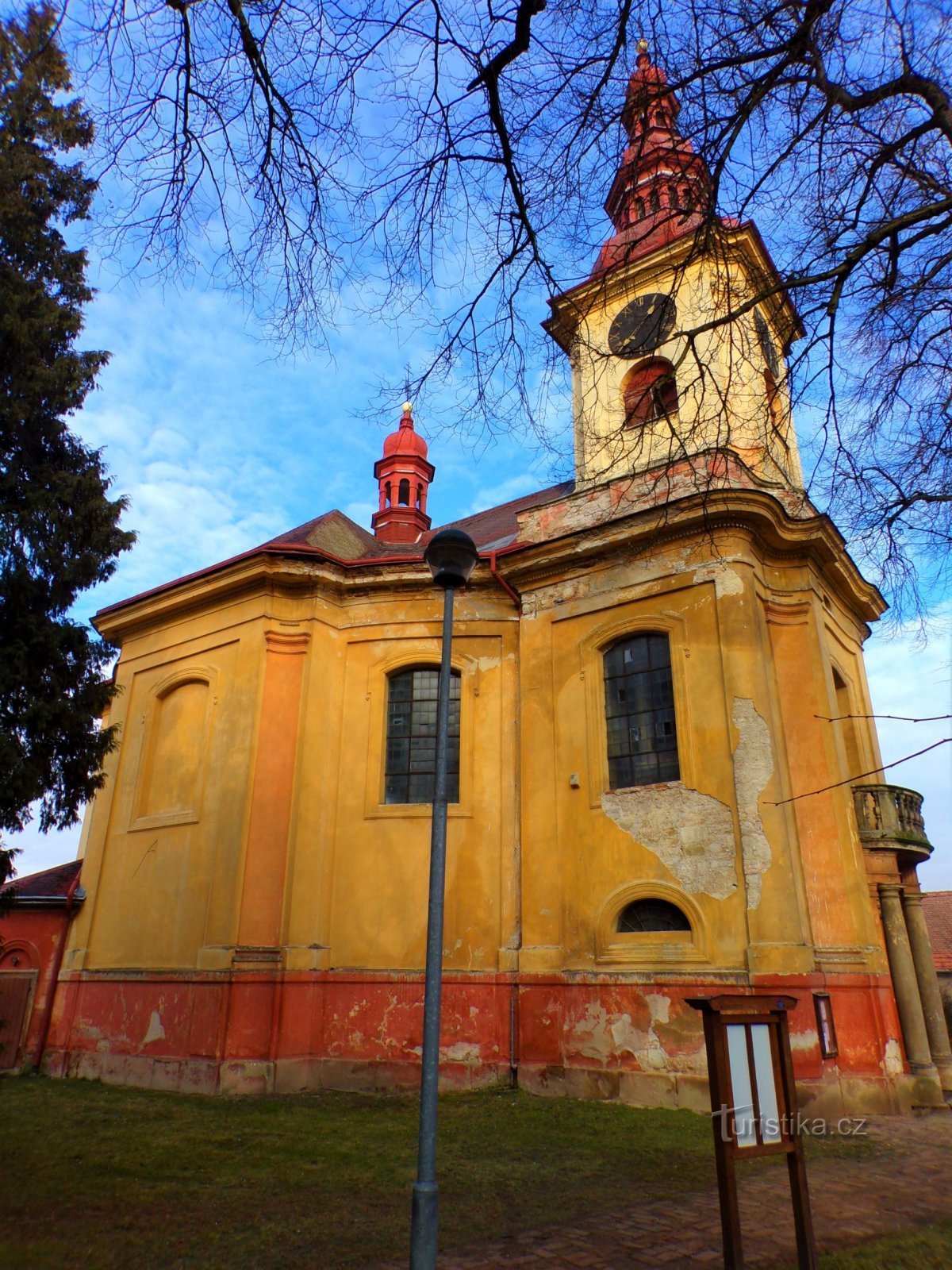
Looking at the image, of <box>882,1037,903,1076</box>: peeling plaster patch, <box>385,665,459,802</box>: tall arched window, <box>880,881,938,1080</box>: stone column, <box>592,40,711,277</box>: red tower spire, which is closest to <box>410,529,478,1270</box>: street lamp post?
<box>592,40,711,277</box>: red tower spire

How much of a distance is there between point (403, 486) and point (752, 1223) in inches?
778

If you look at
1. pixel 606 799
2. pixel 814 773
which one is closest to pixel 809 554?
pixel 814 773

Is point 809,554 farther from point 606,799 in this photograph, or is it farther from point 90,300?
point 90,300

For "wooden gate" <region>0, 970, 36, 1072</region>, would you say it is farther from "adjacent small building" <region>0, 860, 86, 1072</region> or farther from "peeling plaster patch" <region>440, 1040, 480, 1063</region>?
"peeling plaster patch" <region>440, 1040, 480, 1063</region>

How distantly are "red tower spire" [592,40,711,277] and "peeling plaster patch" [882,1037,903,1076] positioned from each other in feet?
32.6

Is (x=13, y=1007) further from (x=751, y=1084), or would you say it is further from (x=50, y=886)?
(x=751, y=1084)

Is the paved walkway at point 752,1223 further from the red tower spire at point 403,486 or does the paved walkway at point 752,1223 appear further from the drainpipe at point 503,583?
the red tower spire at point 403,486

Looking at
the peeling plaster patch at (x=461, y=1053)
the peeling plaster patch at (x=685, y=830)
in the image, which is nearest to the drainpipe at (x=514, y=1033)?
the peeling plaster patch at (x=461, y=1053)

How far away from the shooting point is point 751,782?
36.2 ft

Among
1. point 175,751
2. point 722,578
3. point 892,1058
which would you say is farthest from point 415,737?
point 892,1058

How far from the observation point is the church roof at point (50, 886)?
14.7 metres

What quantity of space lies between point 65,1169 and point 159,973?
18.7ft

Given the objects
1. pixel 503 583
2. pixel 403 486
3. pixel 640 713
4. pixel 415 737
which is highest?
pixel 403 486

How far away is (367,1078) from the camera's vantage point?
1206 cm
